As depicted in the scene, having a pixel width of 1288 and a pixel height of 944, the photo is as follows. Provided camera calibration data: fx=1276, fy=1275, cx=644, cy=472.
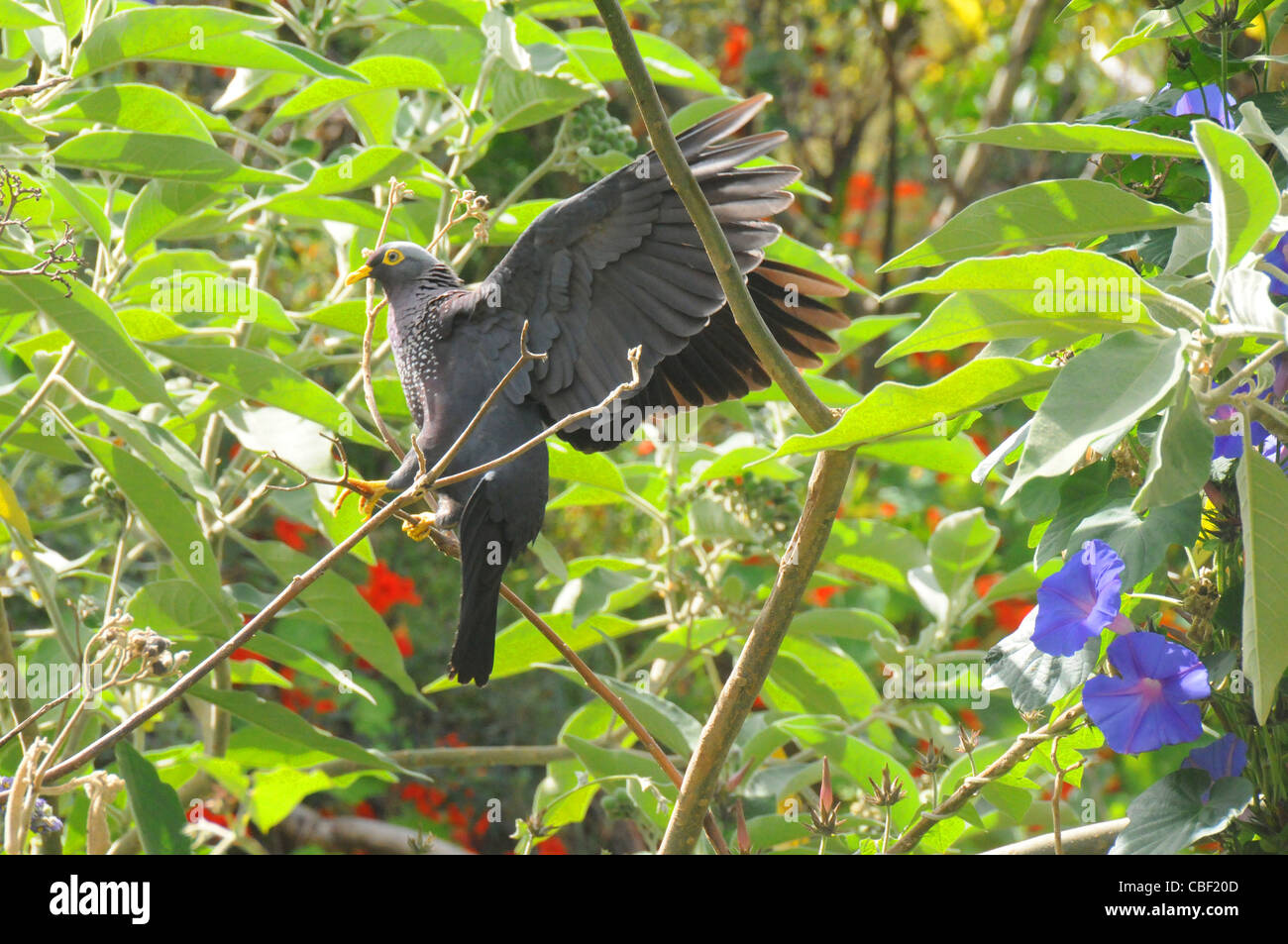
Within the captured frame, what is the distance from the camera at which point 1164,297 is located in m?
0.82

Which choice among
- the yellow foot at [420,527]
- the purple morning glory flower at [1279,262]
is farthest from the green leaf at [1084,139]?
the yellow foot at [420,527]

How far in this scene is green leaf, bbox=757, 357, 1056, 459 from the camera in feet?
2.52

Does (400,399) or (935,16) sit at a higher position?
(935,16)

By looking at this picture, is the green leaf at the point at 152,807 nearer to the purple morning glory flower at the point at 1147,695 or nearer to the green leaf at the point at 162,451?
the green leaf at the point at 162,451

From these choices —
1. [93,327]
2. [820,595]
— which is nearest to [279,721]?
[93,327]

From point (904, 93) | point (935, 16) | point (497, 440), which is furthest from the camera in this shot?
point (935, 16)

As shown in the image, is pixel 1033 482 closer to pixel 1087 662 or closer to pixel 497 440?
pixel 1087 662

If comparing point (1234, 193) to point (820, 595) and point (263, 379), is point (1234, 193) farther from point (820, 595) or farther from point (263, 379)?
point (820, 595)

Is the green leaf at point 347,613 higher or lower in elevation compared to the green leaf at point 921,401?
lower

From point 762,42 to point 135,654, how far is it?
3.05 meters

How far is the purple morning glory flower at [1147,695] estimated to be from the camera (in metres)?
0.88

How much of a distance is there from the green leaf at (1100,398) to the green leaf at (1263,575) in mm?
101

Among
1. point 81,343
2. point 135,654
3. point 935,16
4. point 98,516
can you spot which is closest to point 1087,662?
point 135,654

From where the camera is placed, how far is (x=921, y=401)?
0.79 m
